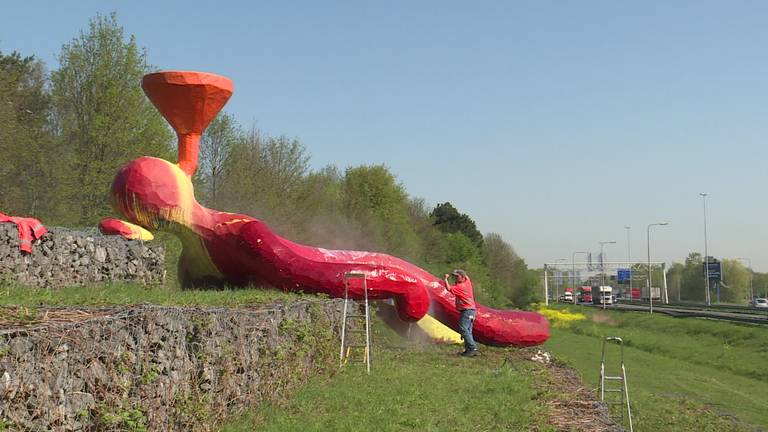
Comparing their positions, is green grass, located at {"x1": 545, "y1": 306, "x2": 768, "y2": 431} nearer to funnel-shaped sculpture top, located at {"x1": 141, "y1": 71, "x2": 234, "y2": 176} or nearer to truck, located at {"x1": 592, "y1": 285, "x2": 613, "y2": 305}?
funnel-shaped sculpture top, located at {"x1": 141, "y1": 71, "x2": 234, "y2": 176}

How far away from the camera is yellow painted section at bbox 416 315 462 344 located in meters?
19.5

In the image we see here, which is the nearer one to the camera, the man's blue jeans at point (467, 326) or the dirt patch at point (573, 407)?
the dirt patch at point (573, 407)

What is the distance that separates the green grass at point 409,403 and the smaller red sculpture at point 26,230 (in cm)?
659

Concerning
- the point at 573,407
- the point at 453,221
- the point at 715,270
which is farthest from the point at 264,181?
the point at 715,270

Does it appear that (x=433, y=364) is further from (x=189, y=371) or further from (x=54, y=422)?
(x=54, y=422)

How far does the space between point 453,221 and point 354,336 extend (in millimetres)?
67381

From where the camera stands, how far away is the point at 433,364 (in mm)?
15648

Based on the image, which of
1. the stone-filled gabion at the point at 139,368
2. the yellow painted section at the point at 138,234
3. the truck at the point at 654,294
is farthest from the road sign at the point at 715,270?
the stone-filled gabion at the point at 139,368

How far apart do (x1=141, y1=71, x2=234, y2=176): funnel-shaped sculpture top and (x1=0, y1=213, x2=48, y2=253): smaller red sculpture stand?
3.05m

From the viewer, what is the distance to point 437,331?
1973 centimetres

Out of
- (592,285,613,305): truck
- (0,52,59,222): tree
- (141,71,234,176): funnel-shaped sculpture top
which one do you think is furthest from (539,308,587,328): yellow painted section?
(141,71,234,176): funnel-shaped sculpture top

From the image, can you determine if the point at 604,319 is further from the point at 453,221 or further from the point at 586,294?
the point at 586,294

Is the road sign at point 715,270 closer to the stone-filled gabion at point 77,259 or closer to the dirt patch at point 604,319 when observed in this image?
the dirt patch at point 604,319

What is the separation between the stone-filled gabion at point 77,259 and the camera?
1461 centimetres
